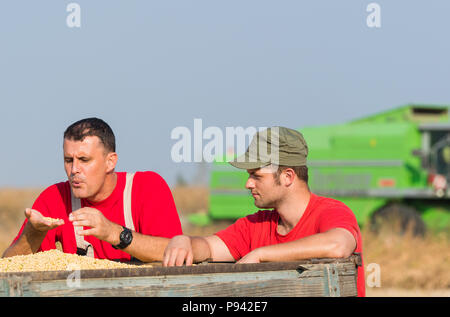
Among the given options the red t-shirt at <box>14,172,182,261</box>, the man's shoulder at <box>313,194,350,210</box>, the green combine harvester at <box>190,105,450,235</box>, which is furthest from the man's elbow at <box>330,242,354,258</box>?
the green combine harvester at <box>190,105,450,235</box>

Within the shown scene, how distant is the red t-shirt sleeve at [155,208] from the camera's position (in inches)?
178

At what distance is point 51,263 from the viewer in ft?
12.4

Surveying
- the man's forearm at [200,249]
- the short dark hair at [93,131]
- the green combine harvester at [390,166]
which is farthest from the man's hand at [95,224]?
the green combine harvester at [390,166]

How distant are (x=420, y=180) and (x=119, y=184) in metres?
9.84

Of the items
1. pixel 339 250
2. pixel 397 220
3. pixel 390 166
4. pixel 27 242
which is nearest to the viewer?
pixel 339 250

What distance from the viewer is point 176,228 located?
4.59 metres

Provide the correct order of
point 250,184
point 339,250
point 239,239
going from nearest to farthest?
point 339,250 → point 250,184 → point 239,239

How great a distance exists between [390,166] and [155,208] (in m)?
9.97

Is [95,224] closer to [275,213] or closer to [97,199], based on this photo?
[97,199]

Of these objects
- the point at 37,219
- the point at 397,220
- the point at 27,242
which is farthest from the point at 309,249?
the point at 397,220

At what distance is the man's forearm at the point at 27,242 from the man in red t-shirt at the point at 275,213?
0.92 meters
